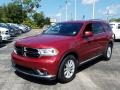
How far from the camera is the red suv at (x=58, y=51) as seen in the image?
691 cm

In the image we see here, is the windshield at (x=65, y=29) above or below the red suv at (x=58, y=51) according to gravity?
above

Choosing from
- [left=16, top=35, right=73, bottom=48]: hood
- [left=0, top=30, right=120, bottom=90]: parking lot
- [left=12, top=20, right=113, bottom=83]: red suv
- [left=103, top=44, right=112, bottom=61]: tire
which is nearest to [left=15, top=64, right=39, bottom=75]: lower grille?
[left=12, top=20, right=113, bottom=83]: red suv

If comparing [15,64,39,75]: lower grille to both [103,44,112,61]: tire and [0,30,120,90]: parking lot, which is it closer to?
[0,30,120,90]: parking lot

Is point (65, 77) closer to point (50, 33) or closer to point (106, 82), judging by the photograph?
point (106, 82)

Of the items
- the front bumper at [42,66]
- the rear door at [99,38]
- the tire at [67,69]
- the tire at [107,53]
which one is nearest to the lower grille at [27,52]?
the front bumper at [42,66]

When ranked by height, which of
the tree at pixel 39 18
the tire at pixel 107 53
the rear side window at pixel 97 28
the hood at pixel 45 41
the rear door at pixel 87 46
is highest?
the rear side window at pixel 97 28

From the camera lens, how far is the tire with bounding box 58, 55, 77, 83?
7157 mm

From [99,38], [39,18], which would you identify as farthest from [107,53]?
[39,18]

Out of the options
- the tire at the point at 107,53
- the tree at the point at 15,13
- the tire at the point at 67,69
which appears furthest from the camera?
the tree at the point at 15,13

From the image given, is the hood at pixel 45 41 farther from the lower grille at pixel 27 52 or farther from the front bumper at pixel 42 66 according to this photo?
the front bumper at pixel 42 66

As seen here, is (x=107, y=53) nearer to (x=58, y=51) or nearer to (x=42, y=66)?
(x=58, y=51)

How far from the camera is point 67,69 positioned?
7.48 metres

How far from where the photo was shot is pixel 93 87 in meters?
7.06

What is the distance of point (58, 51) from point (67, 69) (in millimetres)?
768
